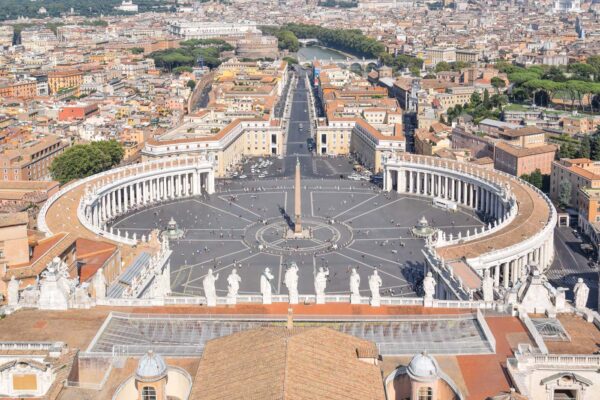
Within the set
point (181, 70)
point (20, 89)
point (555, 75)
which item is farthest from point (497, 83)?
Answer: point (20, 89)

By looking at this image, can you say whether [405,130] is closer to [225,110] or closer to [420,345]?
[225,110]

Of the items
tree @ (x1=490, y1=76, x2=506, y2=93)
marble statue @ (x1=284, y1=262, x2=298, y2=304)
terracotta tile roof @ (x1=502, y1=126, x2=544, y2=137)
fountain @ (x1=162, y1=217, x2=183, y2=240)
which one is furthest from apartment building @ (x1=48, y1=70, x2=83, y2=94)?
marble statue @ (x1=284, y1=262, x2=298, y2=304)

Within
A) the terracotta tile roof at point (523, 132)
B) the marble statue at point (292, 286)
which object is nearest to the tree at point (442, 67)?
the terracotta tile roof at point (523, 132)

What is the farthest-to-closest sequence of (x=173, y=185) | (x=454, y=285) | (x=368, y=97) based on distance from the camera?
(x=368, y=97) → (x=173, y=185) → (x=454, y=285)

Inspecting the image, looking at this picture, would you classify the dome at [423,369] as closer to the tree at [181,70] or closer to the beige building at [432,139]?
the beige building at [432,139]

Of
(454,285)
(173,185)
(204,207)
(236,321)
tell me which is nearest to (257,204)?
(204,207)

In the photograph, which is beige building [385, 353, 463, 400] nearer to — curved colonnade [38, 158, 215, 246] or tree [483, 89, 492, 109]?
curved colonnade [38, 158, 215, 246]
